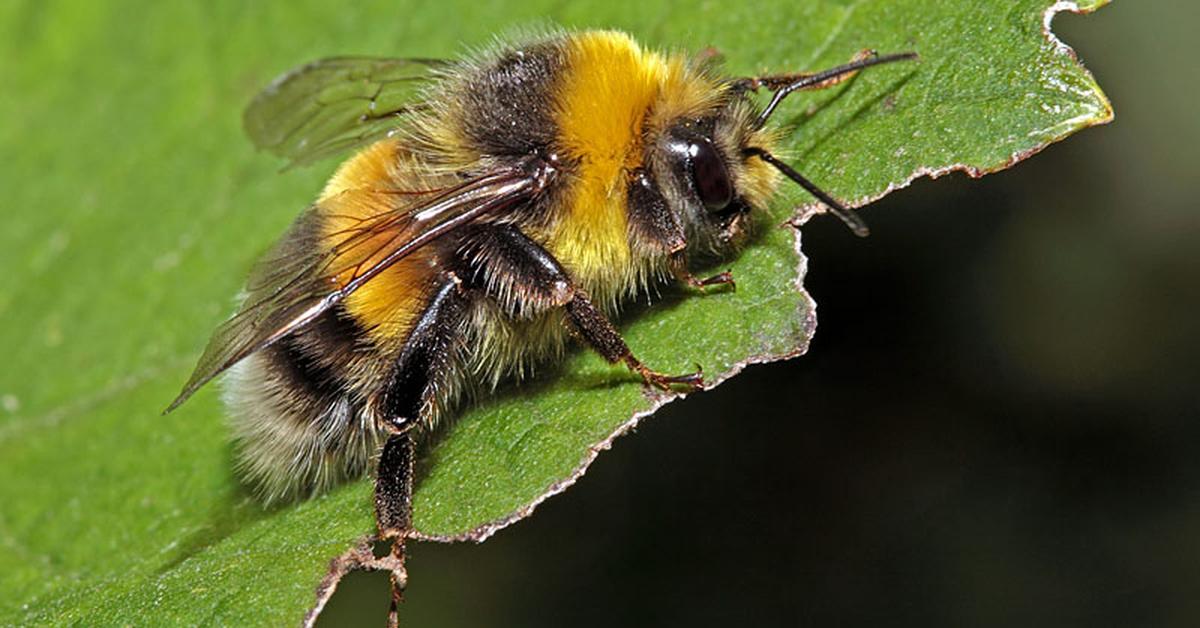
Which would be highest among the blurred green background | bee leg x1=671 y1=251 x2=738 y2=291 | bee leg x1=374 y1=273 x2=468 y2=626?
bee leg x1=374 y1=273 x2=468 y2=626

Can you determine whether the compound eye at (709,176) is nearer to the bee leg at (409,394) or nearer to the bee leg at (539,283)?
the bee leg at (539,283)

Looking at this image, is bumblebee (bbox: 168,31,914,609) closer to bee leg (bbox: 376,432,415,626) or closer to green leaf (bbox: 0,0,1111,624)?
bee leg (bbox: 376,432,415,626)

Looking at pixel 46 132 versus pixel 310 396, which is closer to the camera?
A: pixel 310 396

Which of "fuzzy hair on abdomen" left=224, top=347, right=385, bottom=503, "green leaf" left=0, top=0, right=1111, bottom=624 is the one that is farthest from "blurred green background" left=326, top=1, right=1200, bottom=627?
"fuzzy hair on abdomen" left=224, top=347, right=385, bottom=503

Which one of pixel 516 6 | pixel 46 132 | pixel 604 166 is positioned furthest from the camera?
pixel 46 132

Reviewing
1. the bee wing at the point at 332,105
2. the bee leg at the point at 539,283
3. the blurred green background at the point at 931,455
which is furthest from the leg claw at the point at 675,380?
the blurred green background at the point at 931,455

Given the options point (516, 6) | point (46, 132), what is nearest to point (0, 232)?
point (46, 132)

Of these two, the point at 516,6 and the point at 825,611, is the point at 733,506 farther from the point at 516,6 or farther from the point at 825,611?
the point at 516,6
